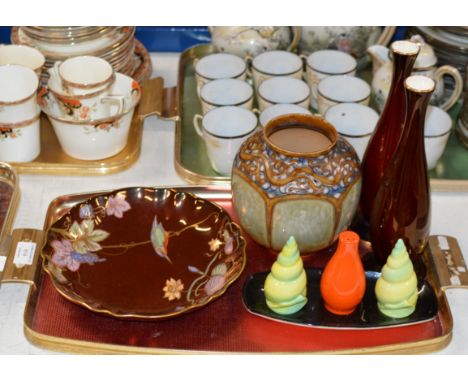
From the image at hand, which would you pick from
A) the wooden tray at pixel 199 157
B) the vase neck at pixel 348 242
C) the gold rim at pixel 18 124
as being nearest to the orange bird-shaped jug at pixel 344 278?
the vase neck at pixel 348 242

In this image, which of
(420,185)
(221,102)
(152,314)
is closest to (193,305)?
(152,314)

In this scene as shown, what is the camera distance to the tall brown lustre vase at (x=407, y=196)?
855 millimetres

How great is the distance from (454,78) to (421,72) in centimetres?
6

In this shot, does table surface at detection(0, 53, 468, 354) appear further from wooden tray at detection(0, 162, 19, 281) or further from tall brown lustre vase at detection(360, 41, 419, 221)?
tall brown lustre vase at detection(360, 41, 419, 221)

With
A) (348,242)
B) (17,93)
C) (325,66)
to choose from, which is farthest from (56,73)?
(348,242)

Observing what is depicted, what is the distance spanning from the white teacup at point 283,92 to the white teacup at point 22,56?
1.12 ft

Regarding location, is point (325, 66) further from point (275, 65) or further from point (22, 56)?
point (22, 56)

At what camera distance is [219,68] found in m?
1.29

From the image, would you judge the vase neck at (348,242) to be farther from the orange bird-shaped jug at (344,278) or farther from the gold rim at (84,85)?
the gold rim at (84,85)

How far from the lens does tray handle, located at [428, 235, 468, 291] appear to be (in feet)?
3.15

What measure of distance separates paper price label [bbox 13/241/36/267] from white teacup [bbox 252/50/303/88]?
0.48 meters

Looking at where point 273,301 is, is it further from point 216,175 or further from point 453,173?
point 453,173

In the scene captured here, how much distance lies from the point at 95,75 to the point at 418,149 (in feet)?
1.78

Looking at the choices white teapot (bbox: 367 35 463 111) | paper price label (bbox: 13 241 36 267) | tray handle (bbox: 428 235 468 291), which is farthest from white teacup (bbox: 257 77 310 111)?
paper price label (bbox: 13 241 36 267)
